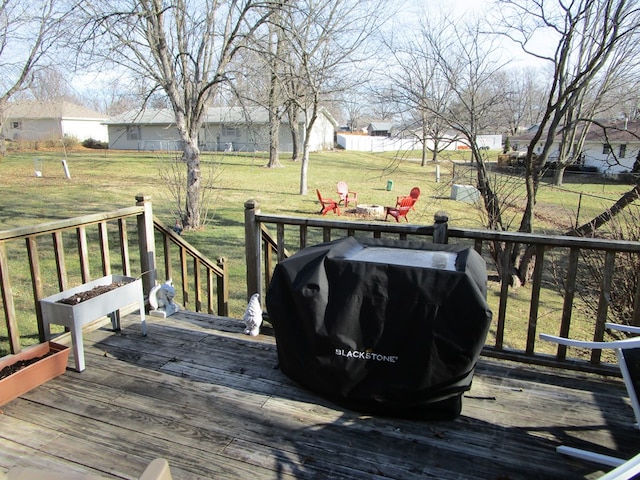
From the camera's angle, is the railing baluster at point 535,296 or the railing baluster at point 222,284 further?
the railing baluster at point 222,284

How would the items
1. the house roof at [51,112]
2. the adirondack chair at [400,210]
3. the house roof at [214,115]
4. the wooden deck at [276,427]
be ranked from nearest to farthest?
the wooden deck at [276,427]
the house roof at [214,115]
the adirondack chair at [400,210]
the house roof at [51,112]

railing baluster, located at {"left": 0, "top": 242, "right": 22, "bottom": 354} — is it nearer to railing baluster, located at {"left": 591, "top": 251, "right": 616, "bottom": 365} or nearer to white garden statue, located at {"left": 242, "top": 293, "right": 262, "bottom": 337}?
white garden statue, located at {"left": 242, "top": 293, "right": 262, "bottom": 337}

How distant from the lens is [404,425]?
2.18 meters

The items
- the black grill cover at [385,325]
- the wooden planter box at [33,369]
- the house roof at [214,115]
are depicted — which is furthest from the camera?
the house roof at [214,115]

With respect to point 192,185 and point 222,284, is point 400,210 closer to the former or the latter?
point 192,185

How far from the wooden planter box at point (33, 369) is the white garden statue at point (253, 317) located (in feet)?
3.61

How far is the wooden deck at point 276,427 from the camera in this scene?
190 centimetres

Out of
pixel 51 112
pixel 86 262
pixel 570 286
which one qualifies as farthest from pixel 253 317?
pixel 51 112

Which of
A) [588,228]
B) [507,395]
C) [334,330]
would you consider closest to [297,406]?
[334,330]

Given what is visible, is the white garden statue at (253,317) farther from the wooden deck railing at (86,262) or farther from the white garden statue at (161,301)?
the wooden deck railing at (86,262)

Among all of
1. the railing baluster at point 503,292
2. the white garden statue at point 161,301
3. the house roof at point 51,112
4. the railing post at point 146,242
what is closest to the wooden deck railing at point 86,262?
the railing post at point 146,242

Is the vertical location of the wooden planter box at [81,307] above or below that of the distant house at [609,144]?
below

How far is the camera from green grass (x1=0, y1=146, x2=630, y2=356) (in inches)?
318

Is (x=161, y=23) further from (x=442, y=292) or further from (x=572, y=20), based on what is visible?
(x=442, y=292)
